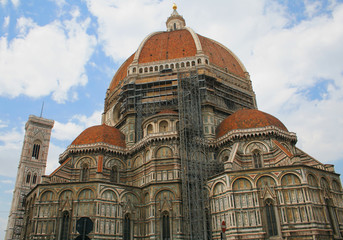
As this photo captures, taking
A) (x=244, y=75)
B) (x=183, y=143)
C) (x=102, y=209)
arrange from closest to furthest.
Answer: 1. (x=102, y=209)
2. (x=183, y=143)
3. (x=244, y=75)

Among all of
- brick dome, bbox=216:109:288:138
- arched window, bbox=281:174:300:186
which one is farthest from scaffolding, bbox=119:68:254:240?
arched window, bbox=281:174:300:186

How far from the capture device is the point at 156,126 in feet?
107

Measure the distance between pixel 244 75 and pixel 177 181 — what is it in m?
→ 23.5

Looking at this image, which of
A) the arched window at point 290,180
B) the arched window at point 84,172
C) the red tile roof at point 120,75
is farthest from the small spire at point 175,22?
the arched window at point 290,180

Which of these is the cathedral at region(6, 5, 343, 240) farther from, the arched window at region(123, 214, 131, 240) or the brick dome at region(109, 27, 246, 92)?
the brick dome at region(109, 27, 246, 92)

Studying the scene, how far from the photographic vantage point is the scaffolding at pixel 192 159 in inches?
1074

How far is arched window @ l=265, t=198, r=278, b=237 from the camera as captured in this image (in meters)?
24.2

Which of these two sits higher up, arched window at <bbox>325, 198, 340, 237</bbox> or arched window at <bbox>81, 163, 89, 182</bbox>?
arched window at <bbox>81, 163, 89, 182</bbox>

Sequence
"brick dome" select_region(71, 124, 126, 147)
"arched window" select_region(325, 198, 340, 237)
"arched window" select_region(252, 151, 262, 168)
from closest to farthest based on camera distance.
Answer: "arched window" select_region(325, 198, 340, 237) < "arched window" select_region(252, 151, 262, 168) < "brick dome" select_region(71, 124, 126, 147)

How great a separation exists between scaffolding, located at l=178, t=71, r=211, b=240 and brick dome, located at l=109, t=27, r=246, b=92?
7.58m

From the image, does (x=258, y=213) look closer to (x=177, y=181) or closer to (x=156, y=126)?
(x=177, y=181)

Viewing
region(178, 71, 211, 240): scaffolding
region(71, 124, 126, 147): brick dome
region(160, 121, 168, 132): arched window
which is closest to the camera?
region(178, 71, 211, 240): scaffolding

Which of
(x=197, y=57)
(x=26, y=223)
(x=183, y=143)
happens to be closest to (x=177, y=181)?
(x=183, y=143)

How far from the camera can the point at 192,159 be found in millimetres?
30375
